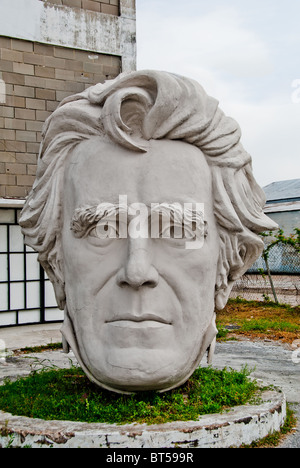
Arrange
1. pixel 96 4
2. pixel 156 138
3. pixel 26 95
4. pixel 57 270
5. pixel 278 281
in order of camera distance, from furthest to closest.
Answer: pixel 278 281 → pixel 96 4 → pixel 26 95 → pixel 57 270 → pixel 156 138

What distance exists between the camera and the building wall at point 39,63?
7562 mm

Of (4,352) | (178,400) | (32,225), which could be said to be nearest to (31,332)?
(4,352)

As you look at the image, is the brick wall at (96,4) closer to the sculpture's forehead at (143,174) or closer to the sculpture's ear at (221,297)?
the sculpture's forehead at (143,174)

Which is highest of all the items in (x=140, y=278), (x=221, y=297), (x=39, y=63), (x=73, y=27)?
(x=73, y=27)

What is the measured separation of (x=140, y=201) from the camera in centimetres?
276

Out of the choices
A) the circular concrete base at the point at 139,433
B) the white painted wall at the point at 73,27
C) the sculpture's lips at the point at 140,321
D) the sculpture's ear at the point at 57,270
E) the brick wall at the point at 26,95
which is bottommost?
the circular concrete base at the point at 139,433

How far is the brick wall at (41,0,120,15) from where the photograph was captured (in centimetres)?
797

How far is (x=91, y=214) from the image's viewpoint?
2.77 m

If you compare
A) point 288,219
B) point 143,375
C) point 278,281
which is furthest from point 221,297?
point 288,219

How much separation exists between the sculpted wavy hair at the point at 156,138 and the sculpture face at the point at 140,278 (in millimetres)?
94

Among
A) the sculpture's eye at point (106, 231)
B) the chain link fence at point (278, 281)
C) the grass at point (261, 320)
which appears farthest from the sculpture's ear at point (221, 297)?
the chain link fence at point (278, 281)

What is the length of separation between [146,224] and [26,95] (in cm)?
566

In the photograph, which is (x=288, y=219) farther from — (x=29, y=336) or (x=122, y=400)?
(x=122, y=400)

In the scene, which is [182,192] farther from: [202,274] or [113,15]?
[113,15]
